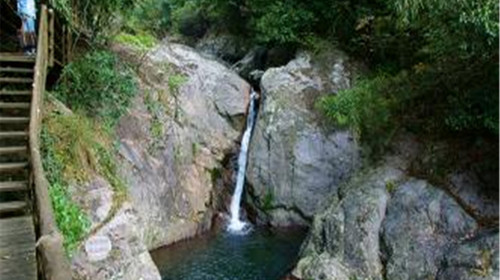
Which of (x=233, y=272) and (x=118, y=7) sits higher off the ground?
(x=118, y=7)

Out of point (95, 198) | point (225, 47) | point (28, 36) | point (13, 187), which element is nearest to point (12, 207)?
point (13, 187)

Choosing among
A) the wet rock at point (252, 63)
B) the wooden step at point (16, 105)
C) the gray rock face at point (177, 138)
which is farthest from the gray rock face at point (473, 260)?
the wet rock at point (252, 63)

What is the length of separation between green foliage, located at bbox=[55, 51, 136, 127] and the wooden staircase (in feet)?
3.60

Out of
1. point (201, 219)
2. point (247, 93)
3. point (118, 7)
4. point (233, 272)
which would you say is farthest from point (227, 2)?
point (233, 272)

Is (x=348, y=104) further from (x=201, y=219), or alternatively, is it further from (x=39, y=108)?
(x=39, y=108)

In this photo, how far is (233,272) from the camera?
13.0 m

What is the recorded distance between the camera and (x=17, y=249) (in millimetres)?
6469

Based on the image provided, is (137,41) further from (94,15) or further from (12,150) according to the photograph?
(12,150)

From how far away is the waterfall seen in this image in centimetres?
1566

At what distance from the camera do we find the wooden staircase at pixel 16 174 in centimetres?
623

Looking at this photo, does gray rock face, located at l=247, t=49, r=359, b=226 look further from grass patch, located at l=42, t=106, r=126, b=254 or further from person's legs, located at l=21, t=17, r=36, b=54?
person's legs, located at l=21, t=17, r=36, b=54

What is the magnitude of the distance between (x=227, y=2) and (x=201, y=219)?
948 cm

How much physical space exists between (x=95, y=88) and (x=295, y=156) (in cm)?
546

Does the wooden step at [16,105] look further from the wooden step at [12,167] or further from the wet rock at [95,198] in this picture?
the wooden step at [12,167]
